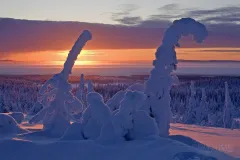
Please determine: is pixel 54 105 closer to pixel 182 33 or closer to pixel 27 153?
pixel 27 153

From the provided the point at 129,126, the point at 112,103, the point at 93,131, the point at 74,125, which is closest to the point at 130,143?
the point at 129,126

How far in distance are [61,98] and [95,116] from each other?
3.07 m

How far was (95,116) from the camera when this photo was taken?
11.8m

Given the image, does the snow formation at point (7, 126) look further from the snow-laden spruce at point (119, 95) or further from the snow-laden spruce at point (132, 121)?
the snow-laden spruce at point (132, 121)

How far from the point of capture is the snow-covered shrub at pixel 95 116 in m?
11.4

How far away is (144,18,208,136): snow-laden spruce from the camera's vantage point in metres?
12.8

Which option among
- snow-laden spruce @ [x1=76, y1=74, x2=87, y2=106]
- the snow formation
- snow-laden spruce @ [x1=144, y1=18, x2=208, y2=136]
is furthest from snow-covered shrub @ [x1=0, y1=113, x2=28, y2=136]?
snow-laden spruce @ [x1=76, y1=74, x2=87, y2=106]

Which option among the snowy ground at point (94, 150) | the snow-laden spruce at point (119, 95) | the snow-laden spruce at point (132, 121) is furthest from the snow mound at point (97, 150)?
the snow-laden spruce at point (119, 95)

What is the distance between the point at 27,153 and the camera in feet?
34.0

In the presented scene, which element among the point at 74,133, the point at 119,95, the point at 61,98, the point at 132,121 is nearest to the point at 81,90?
the point at 61,98

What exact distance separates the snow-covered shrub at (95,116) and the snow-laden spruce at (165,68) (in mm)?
2342

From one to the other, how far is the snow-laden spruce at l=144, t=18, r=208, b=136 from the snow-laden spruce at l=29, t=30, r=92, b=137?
3.01 m

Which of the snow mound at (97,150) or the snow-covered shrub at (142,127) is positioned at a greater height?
the snow-covered shrub at (142,127)

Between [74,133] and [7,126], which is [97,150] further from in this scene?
[7,126]
